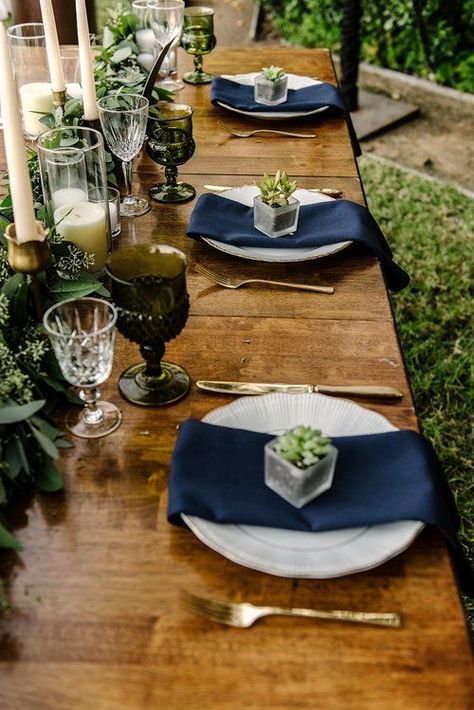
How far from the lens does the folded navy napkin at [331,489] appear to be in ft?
2.90

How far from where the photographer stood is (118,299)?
3.41ft

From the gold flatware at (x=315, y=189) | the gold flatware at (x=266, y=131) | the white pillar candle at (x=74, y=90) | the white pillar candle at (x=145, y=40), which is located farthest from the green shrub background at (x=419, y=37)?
the gold flatware at (x=315, y=189)

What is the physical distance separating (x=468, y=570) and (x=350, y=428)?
0.74ft

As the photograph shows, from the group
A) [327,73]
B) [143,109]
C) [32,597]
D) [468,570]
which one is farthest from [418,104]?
[32,597]

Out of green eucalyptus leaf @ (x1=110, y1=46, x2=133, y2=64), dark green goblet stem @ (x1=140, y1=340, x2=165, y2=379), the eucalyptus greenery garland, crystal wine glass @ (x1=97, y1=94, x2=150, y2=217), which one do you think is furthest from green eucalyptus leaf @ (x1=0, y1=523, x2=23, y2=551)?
green eucalyptus leaf @ (x1=110, y1=46, x2=133, y2=64)

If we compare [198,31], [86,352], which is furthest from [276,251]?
[198,31]

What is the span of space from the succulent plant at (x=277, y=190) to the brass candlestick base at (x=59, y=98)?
1.69 feet

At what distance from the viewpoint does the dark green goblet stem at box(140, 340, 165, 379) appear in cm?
108

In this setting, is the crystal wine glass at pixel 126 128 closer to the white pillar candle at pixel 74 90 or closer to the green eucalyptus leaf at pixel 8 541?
the white pillar candle at pixel 74 90

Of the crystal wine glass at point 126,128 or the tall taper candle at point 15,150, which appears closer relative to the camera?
the tall taper candle at point 15,150

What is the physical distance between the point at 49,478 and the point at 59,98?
0.99 meters

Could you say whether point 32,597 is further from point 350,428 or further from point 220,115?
point 220,115

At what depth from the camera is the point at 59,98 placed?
1667 mm

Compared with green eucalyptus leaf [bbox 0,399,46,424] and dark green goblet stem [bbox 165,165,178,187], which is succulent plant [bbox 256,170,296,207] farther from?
green eucalyptus leaf [bbox 0,399,46,424]
